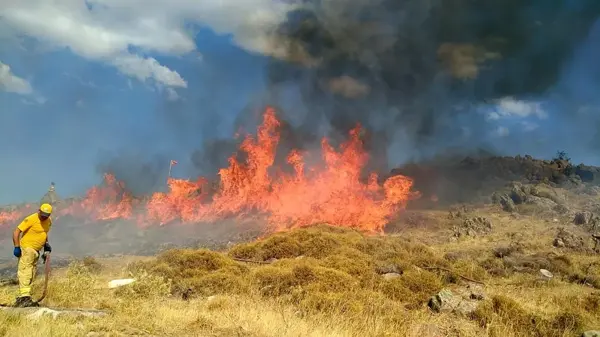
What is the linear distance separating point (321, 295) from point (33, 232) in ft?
26.0

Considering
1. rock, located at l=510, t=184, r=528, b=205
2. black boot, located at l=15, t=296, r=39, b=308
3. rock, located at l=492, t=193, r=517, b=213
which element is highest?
rock, located at l=510, t=184, r=528, b=205

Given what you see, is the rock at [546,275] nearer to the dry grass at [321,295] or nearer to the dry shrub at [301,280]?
the dry grass at [321,295]

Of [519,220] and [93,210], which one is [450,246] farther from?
[93,210]

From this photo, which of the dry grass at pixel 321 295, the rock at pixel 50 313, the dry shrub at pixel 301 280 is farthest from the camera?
the dry shrub at pixel 301 280

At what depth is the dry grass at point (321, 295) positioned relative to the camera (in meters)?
9.55

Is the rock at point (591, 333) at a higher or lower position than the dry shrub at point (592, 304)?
lower

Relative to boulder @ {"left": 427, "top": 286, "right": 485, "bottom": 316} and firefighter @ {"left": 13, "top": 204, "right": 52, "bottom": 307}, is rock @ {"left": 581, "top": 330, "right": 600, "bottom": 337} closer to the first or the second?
boulder @ {"left": 427, "top": 286, "right": 485, "bottom": 316}

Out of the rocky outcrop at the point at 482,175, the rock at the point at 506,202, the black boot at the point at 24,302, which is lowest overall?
the black boot at the point at 24,302

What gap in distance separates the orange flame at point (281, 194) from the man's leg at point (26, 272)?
1005 inches

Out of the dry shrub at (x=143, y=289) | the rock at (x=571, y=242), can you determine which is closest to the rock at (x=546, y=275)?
the rock at (x=571, y=242)

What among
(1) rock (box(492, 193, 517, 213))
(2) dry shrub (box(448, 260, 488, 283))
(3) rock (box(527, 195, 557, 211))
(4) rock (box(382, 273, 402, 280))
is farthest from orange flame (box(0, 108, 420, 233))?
(4) rock (box(382, 273, 402, 280))

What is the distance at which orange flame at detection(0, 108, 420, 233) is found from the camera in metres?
37.4

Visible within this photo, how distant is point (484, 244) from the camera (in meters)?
28.2

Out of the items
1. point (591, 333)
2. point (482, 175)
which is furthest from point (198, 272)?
point (482, 175)
